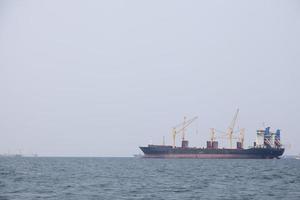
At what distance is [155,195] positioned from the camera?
45.8m

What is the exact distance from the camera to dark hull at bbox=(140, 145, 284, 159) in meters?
182

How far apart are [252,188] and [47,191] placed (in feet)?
70.4

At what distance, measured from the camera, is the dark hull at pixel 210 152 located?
182 meters

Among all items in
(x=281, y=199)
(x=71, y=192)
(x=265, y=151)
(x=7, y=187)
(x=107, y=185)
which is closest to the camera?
(x=281, y=199)

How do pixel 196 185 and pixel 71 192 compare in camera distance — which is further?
pixel 196 185

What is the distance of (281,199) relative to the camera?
43.4m

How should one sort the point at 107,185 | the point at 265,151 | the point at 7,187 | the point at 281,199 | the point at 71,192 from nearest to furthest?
the point at 281,199
the point at 71,192
the point at 7,187
the point at 107,185
the point at 265,151

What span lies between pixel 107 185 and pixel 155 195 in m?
11.4

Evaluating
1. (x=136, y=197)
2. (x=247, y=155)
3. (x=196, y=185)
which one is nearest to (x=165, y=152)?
(x=247, y=155)

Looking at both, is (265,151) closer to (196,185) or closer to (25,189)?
(196,185)

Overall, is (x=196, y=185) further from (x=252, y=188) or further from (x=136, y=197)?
(x=136, y=197)

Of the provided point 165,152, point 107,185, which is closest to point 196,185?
point 107,185

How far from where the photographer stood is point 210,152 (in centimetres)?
18600

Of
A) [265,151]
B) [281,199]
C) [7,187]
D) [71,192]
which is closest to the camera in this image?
[281,199]
